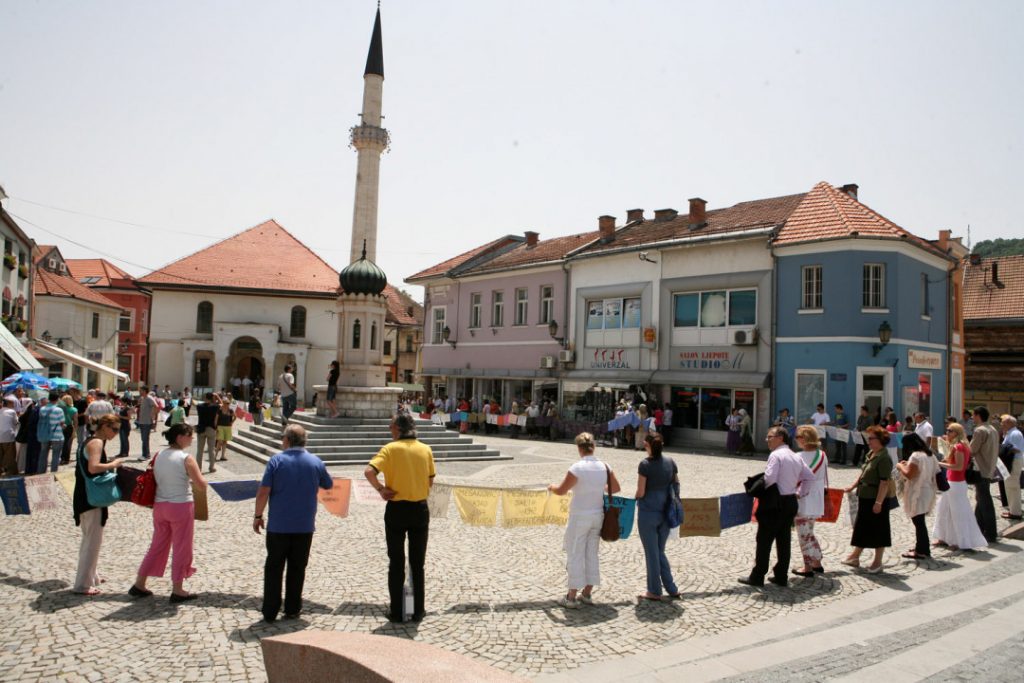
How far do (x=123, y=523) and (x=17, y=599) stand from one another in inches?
144

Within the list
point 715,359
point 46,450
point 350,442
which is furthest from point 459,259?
point 46,450

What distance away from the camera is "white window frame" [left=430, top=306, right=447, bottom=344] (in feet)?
121

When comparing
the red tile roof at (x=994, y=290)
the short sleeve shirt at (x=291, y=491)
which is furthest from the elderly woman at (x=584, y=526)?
the red tile roof at (x=994, y=290)

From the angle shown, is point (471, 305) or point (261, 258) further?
point (261, 258)

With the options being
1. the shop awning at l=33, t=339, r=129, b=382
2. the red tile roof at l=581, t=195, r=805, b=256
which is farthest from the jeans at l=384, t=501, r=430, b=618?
the shop awning at l=33, t=339, r=129, b=382

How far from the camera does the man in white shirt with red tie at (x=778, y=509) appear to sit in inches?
309

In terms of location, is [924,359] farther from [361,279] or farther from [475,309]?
[475,309]

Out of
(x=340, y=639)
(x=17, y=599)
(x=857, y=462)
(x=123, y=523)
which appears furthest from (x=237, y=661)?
(x=857, y=462)

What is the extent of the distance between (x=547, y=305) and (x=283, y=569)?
25.8m

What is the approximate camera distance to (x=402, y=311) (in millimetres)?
68188

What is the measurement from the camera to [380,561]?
854cm

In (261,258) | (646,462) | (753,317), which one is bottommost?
(646,462)

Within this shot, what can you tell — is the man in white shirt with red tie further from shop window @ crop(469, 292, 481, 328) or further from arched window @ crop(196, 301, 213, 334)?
arched window @ crop(196, 301, 213, 334)

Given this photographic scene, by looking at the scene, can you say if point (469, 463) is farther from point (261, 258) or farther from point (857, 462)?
point (261, 258)
